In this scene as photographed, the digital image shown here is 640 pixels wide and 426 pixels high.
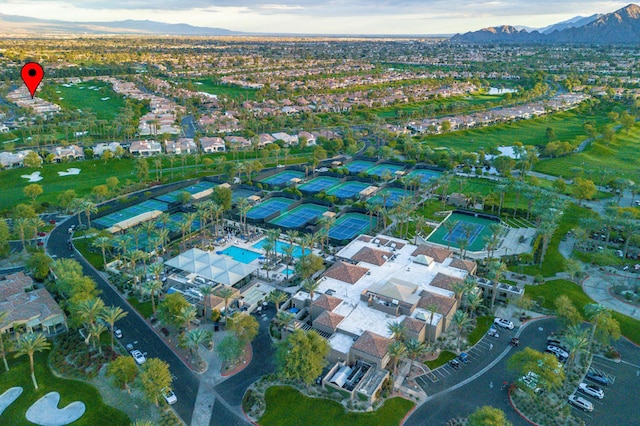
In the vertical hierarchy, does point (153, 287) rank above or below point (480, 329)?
above

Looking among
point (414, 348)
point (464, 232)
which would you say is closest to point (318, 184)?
point (464, 232)

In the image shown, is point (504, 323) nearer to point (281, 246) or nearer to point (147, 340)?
point (281, 246)

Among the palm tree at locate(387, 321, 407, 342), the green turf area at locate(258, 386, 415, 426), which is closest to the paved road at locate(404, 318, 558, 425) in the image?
the green turf area at locate(258, 386, 415, 426)

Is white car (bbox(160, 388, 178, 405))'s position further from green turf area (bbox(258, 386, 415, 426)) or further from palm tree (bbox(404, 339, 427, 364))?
palm tree (bbox(404, 339, 427, 364))

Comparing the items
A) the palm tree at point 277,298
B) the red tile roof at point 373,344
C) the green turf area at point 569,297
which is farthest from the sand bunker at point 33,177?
the green turf area at point 569,297

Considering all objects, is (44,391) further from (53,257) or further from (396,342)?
(396,342)
